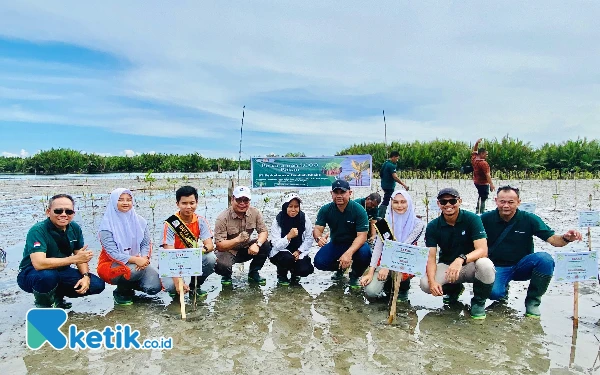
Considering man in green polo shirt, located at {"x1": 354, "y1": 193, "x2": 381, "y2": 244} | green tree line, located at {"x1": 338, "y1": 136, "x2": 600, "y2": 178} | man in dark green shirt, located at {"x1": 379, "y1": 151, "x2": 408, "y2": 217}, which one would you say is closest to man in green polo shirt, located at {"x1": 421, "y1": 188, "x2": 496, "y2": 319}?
man in green polo shirt, located at {"x1": 354, "y1": 193, "x2": 381, "y2": 244}

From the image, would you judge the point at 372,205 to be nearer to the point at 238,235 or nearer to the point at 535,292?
the point at 238,235

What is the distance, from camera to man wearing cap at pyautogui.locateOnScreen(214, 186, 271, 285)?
4879 mm

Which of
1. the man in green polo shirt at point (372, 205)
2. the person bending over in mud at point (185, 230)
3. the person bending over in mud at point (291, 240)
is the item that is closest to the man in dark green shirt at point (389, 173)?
the man in green polo shirt at point (372, 205)

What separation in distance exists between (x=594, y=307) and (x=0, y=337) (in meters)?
5.79

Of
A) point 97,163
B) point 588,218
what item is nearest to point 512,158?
point 588,218

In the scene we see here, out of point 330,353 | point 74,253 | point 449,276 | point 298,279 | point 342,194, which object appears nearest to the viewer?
point 330,353

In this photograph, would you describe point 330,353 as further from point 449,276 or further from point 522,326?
point 522,326

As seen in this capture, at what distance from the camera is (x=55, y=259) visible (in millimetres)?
3922

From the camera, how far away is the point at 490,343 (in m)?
3.57

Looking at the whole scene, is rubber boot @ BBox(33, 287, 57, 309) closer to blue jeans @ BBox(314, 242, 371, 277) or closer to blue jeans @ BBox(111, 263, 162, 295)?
blue jeans @ BBox(111, 263, 162, 295)

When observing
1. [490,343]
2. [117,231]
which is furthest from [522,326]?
[117,231]

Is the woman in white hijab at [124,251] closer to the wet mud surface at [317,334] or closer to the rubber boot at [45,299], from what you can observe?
the wet mud surface at [317,334]

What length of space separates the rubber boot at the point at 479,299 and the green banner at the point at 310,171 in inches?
310

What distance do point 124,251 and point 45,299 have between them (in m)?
0.83
